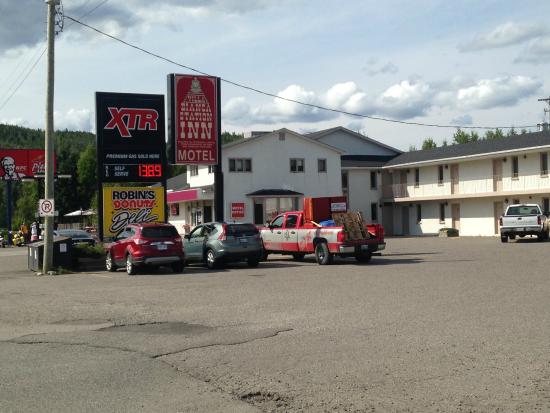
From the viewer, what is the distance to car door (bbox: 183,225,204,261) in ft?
80.8

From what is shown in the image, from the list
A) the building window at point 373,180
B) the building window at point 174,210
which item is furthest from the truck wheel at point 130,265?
the building window at point 373,180

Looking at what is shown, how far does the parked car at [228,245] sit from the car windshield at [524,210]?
18731 millimetres

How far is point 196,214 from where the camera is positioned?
56031 millimetres

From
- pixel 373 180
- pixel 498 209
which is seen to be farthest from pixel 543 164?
pixel 373 180

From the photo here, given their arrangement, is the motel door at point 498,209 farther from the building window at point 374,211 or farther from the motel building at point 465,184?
the building window at point 374,211

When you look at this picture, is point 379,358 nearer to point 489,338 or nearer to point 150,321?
point 489,338

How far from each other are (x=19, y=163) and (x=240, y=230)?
48.8 metres

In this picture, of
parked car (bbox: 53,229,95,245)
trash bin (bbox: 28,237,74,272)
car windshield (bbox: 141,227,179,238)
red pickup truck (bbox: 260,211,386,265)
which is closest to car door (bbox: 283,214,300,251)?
red pickup truck (bbox: 260,211,386,265)

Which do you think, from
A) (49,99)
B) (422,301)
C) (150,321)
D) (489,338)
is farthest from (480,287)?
(49,99)

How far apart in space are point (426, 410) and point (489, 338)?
359 centimetres

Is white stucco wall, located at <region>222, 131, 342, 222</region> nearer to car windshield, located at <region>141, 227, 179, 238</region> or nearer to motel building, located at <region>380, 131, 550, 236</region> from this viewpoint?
motel building, located at <region>380, 131, 550, 236</region>

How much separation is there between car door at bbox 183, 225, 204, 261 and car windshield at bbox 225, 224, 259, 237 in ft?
4.25

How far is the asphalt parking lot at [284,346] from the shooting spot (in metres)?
6.88

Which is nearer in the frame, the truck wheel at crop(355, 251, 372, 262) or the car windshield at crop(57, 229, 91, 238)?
the truck wheel at crop(355, 251, 372, 262)
